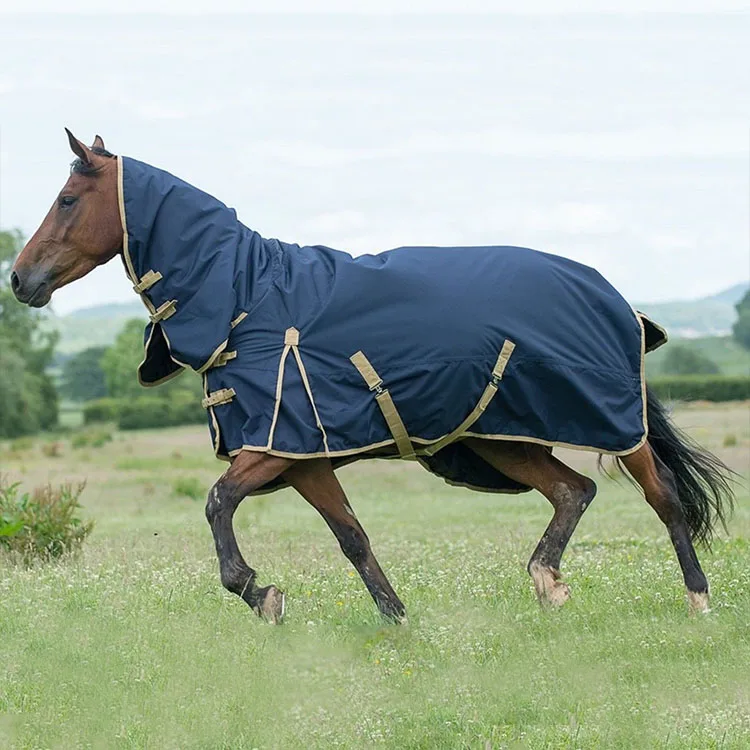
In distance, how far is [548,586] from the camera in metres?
8.02

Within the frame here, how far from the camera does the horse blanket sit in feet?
23.7

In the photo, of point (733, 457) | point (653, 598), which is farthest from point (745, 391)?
point (653, 598)

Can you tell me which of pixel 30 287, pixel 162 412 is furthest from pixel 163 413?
pixel 30 287

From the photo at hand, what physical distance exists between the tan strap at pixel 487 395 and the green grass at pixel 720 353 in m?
80.1

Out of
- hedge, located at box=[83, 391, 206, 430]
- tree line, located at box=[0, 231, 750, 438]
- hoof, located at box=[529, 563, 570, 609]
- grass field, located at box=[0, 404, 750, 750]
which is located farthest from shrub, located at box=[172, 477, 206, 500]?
hedge, located at box=[83, 391, 206, 430]

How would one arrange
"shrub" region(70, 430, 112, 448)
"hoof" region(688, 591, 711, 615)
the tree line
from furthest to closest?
1. the tree line
2. "shrub" region(70, 430, 112, 448)
3. "hoof" region(688, 591, 711, 615)

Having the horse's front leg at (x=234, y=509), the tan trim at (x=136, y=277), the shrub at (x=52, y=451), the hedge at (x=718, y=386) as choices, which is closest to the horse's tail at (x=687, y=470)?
the horse's front leg at (x=234, y=509)

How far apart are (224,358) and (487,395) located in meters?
1.52

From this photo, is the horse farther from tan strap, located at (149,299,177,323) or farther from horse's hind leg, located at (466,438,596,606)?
horse's hind leg, located at (466,438,596,606)

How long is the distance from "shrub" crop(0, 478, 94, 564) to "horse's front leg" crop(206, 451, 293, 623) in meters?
4.34

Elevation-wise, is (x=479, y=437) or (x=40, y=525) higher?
(x=479, y=437)

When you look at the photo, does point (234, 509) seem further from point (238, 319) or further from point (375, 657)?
point (375, 657)

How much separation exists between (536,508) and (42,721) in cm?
1548

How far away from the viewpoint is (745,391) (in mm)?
54156
